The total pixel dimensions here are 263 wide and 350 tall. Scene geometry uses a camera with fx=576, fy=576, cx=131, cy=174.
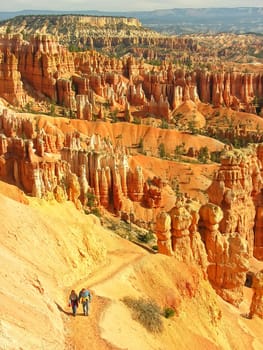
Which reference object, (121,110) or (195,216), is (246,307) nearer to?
(195,216)

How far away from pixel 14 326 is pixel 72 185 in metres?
21.3

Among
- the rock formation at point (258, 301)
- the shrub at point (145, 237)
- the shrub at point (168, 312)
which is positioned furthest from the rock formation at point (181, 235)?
the shrub at point (145, 237)

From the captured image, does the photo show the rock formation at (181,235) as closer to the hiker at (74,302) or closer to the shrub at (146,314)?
the shrub at (146,314)

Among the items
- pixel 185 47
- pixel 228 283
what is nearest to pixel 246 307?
pixel 228 283

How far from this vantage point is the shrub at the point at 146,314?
18250mm

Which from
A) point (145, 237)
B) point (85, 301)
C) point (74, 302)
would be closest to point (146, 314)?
point (85, 301)

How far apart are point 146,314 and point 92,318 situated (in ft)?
7.52

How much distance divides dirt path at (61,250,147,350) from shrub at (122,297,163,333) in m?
0.73

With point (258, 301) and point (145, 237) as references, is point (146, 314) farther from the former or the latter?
point (145, 237)

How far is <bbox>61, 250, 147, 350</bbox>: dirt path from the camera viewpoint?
15492 mm

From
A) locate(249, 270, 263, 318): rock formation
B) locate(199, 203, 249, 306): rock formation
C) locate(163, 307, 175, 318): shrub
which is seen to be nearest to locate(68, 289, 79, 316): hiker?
locate(163, 307, 175, 318): shrub

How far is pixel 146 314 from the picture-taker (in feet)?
60.6

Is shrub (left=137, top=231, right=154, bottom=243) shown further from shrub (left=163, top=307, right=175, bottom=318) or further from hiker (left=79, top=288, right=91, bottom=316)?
hiker (left=79, top=288, right=91, bottom=316)

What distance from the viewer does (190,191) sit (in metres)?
50.3
